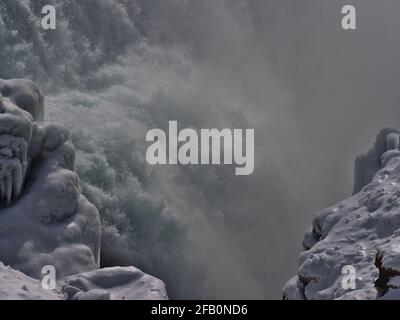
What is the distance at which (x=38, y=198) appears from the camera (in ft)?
32.6

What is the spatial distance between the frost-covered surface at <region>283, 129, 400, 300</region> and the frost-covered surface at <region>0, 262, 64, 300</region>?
9.39ft

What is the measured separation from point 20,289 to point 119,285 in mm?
1220

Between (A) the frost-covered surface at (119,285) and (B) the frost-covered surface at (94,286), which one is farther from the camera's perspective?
(A) the frost-covered surface at (119,285)

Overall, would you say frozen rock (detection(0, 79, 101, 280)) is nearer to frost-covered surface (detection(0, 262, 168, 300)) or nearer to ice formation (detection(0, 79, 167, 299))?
ice formation (detection(0, 79, 167, 299))

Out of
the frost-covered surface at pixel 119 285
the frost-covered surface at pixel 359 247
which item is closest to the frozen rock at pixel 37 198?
the frost-covered surface at pixel 119 285

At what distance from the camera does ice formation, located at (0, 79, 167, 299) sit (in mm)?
9445

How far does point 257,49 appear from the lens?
90.6 feet

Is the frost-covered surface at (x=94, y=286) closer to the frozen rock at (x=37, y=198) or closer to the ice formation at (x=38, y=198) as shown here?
the ice formation at (x=38, y=198)

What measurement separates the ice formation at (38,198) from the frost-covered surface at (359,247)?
3.18 meters

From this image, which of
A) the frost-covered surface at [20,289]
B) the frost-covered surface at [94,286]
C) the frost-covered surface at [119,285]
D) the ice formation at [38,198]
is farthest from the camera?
the ice formation at [38,198]

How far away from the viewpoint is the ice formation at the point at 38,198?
9445mm

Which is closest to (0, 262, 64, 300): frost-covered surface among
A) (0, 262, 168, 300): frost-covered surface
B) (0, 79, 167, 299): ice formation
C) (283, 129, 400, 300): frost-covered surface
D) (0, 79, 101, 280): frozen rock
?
(0, 262, 168, 300): frost-covered surface
